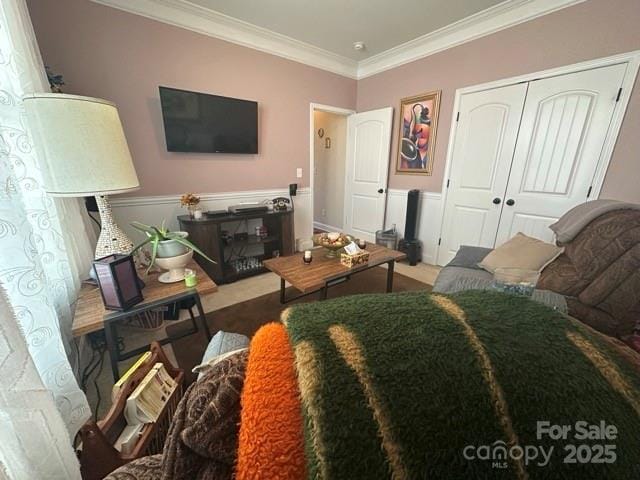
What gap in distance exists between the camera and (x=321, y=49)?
3.00m

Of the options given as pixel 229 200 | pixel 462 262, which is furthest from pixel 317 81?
pixel 462 262

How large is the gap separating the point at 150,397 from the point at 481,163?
3242 millimetres

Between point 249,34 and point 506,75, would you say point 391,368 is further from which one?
point 249,34

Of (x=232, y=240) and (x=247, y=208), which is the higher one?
(x=247, y=208)

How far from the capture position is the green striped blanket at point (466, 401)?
0.29m

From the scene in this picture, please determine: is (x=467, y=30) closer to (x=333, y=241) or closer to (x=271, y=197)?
(x=333, y=241)

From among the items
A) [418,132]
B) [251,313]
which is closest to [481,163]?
[418,132]

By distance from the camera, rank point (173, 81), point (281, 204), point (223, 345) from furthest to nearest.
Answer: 1. point (281, 204)
2. point (173, 81)
3. point (223, 345)

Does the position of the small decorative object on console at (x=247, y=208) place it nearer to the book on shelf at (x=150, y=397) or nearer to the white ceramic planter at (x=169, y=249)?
the white ceramic planter at (x=169, y=249)

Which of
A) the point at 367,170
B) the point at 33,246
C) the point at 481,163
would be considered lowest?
the point at 33,246

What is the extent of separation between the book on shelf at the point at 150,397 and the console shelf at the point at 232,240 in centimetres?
152

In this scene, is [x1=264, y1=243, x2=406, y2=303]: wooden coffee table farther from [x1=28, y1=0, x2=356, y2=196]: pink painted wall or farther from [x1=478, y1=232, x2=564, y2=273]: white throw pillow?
[x1=28, y1=0, x2=356, y2=196]: pink painted wall

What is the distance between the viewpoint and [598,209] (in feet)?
4.82

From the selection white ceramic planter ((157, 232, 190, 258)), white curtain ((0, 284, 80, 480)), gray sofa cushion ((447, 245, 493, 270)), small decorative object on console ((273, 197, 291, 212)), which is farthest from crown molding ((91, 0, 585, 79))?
white curtain ((0, 284, 80, 480))
